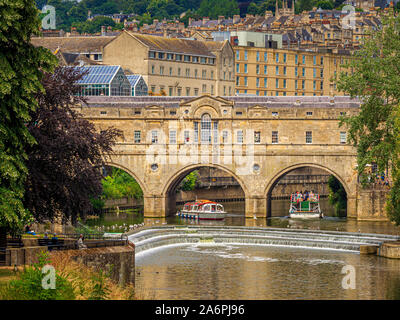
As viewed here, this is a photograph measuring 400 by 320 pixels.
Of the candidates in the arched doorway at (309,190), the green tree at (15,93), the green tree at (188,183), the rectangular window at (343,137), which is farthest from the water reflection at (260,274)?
Answer: the green tree at (188,183)

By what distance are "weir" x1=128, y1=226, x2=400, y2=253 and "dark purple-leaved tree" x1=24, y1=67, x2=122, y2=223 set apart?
1580 centimetres

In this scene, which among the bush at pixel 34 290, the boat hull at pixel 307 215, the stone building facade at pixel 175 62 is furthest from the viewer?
the stone building facade at pixel 175 62

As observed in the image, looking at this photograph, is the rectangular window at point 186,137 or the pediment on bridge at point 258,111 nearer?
the pediment on bridge at point 258,111

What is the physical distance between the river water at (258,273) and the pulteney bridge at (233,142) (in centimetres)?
1828

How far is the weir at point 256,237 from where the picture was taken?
2672 inches

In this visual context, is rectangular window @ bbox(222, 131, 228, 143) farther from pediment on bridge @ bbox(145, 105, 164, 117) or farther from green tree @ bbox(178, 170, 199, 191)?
green tree @ bbox(178, 170, 199, 191)

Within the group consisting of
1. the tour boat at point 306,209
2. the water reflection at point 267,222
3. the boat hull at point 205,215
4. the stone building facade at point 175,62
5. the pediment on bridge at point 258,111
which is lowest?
the water reflection at point 267,222

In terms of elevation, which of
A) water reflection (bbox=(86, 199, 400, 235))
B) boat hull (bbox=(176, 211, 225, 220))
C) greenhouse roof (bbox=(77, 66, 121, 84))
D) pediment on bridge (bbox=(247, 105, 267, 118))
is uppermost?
greenhouse roof (bbox=(77, 66, 121, 84))

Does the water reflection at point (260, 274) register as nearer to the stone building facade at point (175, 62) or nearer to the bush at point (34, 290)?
the bush at point (34, 290)

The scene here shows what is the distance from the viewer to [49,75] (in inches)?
1943

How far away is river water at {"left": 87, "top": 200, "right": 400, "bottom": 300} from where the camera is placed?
51531 millimetres

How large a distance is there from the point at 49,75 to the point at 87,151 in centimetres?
392

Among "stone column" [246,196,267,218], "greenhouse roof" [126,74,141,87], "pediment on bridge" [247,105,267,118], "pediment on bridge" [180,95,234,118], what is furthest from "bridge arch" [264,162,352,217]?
"greenhouse roof" [126,74,141,87]

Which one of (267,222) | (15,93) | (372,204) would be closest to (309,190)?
(372,204)
